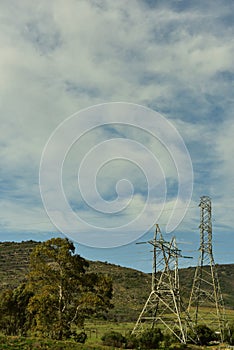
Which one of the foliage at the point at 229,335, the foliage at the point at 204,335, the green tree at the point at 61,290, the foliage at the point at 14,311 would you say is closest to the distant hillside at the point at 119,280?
the foliage at the point at 229,335

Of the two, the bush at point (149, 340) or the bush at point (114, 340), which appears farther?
the bush at point (149, 340)

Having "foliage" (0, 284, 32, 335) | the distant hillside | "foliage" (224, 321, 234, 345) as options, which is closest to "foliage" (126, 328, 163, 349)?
"foliage" (224, 321, 234, 345)

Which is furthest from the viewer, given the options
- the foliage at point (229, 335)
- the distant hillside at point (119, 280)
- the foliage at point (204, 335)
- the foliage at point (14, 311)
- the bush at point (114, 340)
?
the distant hillside at point (119, 280)

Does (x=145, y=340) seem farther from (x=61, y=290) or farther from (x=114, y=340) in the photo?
(x=61, y=290)

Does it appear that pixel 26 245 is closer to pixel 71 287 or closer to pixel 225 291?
pixel 225 291

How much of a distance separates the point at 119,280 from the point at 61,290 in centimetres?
6319

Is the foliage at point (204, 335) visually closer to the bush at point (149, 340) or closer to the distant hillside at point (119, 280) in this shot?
the bush at point (149, 340)

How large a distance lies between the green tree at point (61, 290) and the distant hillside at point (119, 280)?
87.7 ft

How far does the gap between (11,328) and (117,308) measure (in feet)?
125

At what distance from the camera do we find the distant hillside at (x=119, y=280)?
240ft

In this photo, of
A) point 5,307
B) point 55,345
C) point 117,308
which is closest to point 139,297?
point 117,308

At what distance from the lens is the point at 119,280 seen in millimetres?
92250

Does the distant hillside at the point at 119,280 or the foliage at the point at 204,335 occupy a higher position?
the distant hillside at the point at 119,280

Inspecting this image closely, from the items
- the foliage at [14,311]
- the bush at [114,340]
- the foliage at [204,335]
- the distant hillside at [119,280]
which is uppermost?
the distant hillside at [119,280]
